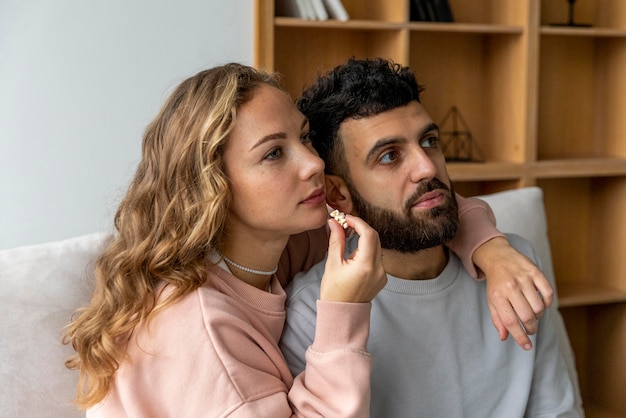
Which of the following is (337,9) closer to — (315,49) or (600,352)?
(315,49)

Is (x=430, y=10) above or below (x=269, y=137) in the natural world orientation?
above

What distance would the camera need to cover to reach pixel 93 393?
141 cm

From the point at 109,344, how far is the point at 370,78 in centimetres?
68

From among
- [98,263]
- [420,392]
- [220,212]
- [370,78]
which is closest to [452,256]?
[420,392]

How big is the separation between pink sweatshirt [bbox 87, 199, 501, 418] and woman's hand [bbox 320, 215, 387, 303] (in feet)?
0.06

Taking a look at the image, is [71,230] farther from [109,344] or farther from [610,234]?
[610,234]

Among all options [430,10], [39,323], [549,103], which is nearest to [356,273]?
[39,323]

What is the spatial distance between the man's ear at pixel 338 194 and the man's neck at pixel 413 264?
0.12 metres

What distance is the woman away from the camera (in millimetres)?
1348

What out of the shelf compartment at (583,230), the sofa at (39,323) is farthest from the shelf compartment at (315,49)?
the sofa at (39,323)

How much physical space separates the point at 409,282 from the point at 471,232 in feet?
0.58

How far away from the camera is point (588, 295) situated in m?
3.10

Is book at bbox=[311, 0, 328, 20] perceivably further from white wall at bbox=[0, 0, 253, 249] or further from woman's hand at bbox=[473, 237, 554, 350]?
woman's hand at bbox=[473, 237, 554, 350]

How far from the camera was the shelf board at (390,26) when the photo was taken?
264 cm
